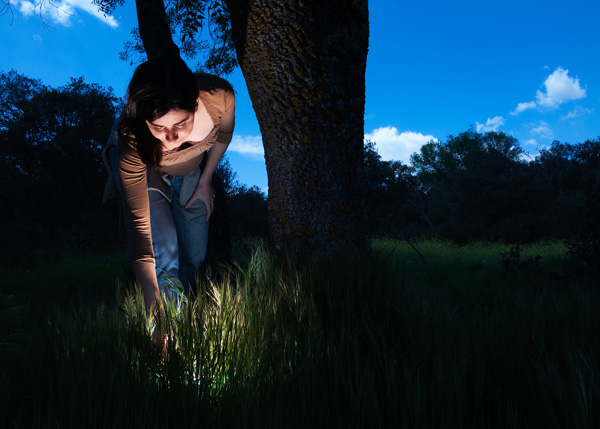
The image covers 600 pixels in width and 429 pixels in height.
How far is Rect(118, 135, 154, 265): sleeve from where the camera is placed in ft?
8.51

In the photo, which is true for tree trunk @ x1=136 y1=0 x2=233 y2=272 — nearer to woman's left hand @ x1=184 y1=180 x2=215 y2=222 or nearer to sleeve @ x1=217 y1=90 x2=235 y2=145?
sleeve @ x1=217 y1=90 x2=235 y2=145

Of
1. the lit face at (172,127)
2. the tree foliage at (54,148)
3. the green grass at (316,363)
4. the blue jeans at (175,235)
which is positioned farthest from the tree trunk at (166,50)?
the tree foliage at (54,148)

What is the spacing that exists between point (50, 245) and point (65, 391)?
10704 mm

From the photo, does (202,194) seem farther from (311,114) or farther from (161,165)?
(311,114)

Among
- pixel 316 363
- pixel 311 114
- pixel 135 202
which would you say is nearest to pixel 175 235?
pixel 135 202

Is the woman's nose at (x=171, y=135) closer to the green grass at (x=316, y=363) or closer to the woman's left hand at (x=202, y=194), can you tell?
the woman's left hand at (x=202, y=194)

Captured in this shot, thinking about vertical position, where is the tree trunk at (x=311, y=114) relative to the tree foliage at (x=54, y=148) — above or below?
below

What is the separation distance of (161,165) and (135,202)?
526 mm

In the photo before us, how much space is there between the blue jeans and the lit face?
440 millimetres

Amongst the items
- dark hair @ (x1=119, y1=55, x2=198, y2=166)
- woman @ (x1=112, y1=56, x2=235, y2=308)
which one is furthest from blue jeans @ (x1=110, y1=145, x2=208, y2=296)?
dark hair @ (x1=119, y1=55, x2=198, y2=166)

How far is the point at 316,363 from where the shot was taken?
1.87m

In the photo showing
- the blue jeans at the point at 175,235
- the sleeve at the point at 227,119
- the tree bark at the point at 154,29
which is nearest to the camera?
the blue jeans at the point at 175,235

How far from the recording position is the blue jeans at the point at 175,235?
3.03 m

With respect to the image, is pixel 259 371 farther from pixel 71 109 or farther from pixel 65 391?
pixel 71 109
